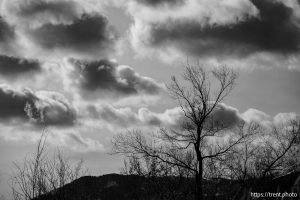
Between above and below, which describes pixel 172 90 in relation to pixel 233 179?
above

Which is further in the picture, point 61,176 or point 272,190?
point 61,176

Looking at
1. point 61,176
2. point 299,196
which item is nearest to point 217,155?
point 299,196

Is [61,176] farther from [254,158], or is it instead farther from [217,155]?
[254,158]

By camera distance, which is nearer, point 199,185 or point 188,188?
point 199,185

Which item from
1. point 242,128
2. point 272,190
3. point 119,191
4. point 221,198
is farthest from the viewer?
point 119,191

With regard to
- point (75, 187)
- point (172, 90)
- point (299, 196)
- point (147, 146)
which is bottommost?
point (299, 196)

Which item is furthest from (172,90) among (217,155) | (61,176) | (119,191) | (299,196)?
(119,191)

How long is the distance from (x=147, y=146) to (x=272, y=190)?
7415 millimetres

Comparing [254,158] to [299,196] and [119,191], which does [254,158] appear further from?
[119,191]

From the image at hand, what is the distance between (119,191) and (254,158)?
117652mm

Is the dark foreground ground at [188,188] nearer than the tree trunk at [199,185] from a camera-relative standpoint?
Yes

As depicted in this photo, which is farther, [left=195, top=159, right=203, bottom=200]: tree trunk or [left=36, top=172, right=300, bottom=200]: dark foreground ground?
[left=195, top=159, right=203, bottom=200]: tree trunk

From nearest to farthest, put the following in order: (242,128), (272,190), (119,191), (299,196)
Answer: (299,196) < (272,190) < (242,128) < (119,191)

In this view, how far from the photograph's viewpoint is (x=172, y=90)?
21.2 m
